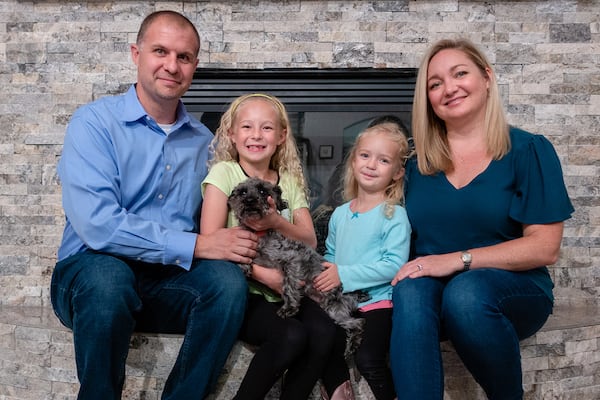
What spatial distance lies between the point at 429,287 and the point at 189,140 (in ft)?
3.01

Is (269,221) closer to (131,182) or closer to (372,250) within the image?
(372,250)

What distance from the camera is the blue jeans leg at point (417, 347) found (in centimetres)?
144

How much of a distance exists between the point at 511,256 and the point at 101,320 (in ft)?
3.61

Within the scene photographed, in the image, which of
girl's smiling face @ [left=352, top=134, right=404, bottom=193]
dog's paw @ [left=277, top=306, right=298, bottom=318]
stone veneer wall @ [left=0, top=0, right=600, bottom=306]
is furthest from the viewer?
stone veneer wall @ [left=0, top=0, right=600, bottom=306]

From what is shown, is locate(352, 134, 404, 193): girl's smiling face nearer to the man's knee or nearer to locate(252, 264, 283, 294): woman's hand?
locate(252, 264, 283, 294): woman's hand

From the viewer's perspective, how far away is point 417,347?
146cm

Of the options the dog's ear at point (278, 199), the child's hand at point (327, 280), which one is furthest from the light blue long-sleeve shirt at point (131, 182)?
the child's hand at point (327, 280)

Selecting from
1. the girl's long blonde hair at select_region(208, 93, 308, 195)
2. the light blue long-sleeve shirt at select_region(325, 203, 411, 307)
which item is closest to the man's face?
the girl's long blonde hair at select_region(208, 93, 308, 195)

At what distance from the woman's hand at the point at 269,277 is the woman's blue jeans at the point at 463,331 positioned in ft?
1.14

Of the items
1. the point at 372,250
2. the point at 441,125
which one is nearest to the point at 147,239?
the point at 372,250

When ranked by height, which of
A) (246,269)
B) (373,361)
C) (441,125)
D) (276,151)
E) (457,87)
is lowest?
(373,361)

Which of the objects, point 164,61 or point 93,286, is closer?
point 93,286

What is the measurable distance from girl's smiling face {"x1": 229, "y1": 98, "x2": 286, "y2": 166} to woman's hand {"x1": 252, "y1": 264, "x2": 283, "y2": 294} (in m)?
0.37

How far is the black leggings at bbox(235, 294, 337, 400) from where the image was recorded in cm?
155
